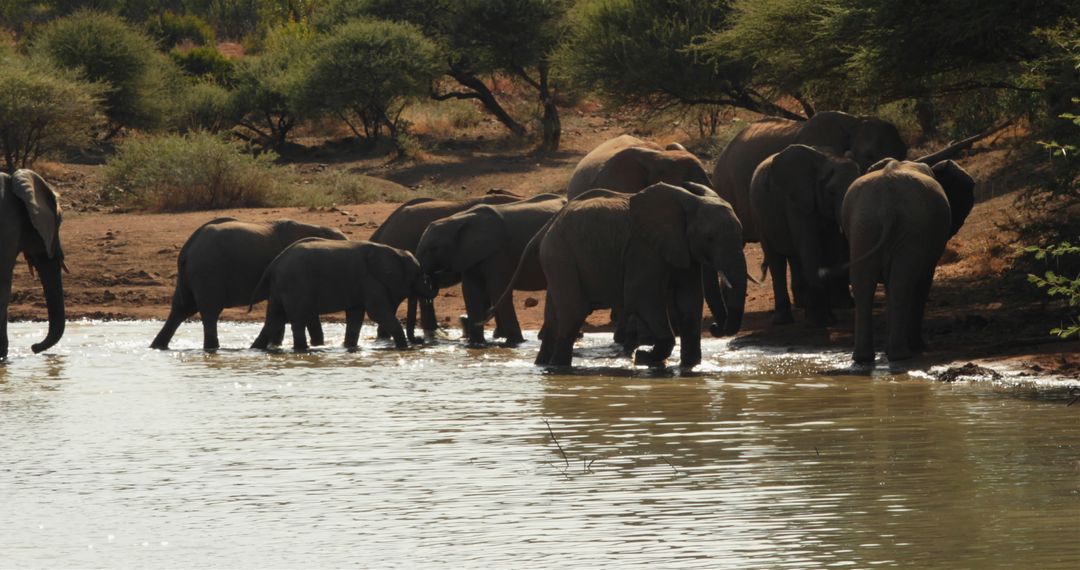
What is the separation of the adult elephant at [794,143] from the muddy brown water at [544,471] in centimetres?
385

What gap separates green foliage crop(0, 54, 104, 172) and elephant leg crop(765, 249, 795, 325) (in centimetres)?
1671

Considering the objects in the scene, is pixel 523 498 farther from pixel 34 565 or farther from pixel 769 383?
pixel 769 383

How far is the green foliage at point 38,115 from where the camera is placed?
27.8 meters

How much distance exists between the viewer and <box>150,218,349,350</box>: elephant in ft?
→ 46.3

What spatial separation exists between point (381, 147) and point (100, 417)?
24.5m

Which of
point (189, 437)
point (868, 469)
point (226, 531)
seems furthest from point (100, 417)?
point (868, 469)

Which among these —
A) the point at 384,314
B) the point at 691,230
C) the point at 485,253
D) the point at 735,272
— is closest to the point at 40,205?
the point at 384,314

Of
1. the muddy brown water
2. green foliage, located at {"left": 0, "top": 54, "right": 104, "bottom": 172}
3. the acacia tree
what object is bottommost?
the muddy brown water

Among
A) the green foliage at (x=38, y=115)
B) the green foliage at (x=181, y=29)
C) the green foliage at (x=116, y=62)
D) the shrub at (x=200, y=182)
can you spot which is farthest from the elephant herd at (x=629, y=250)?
the green foliage at (x=181, y=29)

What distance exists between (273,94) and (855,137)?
23.0 m

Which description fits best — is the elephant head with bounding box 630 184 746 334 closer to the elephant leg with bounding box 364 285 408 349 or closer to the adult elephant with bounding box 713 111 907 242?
the elephant leg with bounding box 364 285 408 349

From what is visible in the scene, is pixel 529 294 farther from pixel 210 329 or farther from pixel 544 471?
pixel 544 471

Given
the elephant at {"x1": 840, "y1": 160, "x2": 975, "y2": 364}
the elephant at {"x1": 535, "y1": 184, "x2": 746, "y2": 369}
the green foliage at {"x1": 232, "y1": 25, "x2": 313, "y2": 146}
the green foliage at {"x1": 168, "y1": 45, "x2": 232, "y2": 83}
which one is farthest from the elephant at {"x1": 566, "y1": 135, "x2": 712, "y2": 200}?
the green foliage at {"x1": 168, "y1": 45, "x2": 232, "y2": 83}

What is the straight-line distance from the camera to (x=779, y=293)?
13.9m
